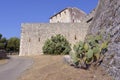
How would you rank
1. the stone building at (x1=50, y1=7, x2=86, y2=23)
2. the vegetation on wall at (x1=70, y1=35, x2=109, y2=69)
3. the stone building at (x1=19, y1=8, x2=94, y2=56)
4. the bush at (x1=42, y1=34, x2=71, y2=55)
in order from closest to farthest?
1. the vegetation on wall at (x1=70, y1=35, x2=109, y2=69)
2. the bush at (x1=42, y1=34, x2=71, y2=55)
3. the stone building at (x1=19, y1=8, x2=94, y2=56)
4. the stone building at (x1=50, y1=7, x2=86, y2=23)

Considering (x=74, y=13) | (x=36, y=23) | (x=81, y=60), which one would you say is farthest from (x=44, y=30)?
(x=81, y=60)

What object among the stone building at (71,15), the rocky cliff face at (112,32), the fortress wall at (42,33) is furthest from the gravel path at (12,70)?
the stone building at (71,15)

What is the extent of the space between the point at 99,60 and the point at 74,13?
182 feet

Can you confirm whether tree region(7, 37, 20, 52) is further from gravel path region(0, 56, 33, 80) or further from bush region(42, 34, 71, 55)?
gravel path region(0, 56, 33, 80)

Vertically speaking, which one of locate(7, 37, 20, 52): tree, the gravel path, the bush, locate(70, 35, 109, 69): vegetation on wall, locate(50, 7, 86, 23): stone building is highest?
locate(50, 7, 86, 23): stone building

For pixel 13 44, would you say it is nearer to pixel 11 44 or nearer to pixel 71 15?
pixel 11 44

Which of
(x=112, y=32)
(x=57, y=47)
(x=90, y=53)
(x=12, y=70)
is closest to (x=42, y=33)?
(x=57, y=47)

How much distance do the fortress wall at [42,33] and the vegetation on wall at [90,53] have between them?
30.2m

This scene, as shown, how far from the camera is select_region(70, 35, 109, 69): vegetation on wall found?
1092cm

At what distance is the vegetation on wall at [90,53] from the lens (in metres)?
10.9

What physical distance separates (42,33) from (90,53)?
106 feet

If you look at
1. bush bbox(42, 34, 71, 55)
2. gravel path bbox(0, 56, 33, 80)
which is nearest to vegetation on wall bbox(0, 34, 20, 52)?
bush bbox(42, 34, 71, 55)

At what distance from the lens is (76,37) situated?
141 feet

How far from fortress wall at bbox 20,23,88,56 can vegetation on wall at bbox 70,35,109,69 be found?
30.2 m
